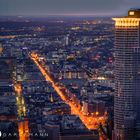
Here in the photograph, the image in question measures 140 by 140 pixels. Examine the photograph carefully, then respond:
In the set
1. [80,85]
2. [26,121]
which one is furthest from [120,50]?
[80,85]

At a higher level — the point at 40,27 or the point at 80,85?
the point at 40,27

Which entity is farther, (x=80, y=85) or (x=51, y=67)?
(x=51, y=67)

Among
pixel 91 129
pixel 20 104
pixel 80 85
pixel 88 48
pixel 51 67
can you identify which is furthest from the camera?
pixel 88 48

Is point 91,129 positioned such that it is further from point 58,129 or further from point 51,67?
point 51,67

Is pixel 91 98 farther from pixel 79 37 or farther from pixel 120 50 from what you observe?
pixel 79 37

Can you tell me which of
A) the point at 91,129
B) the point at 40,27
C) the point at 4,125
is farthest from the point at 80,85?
the point at 4,125

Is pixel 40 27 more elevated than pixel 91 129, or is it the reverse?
pixel 40 27

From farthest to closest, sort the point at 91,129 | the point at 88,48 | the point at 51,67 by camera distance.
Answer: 1. the point at 88,48
2. the point at 51,67
3. the point at 91,129
